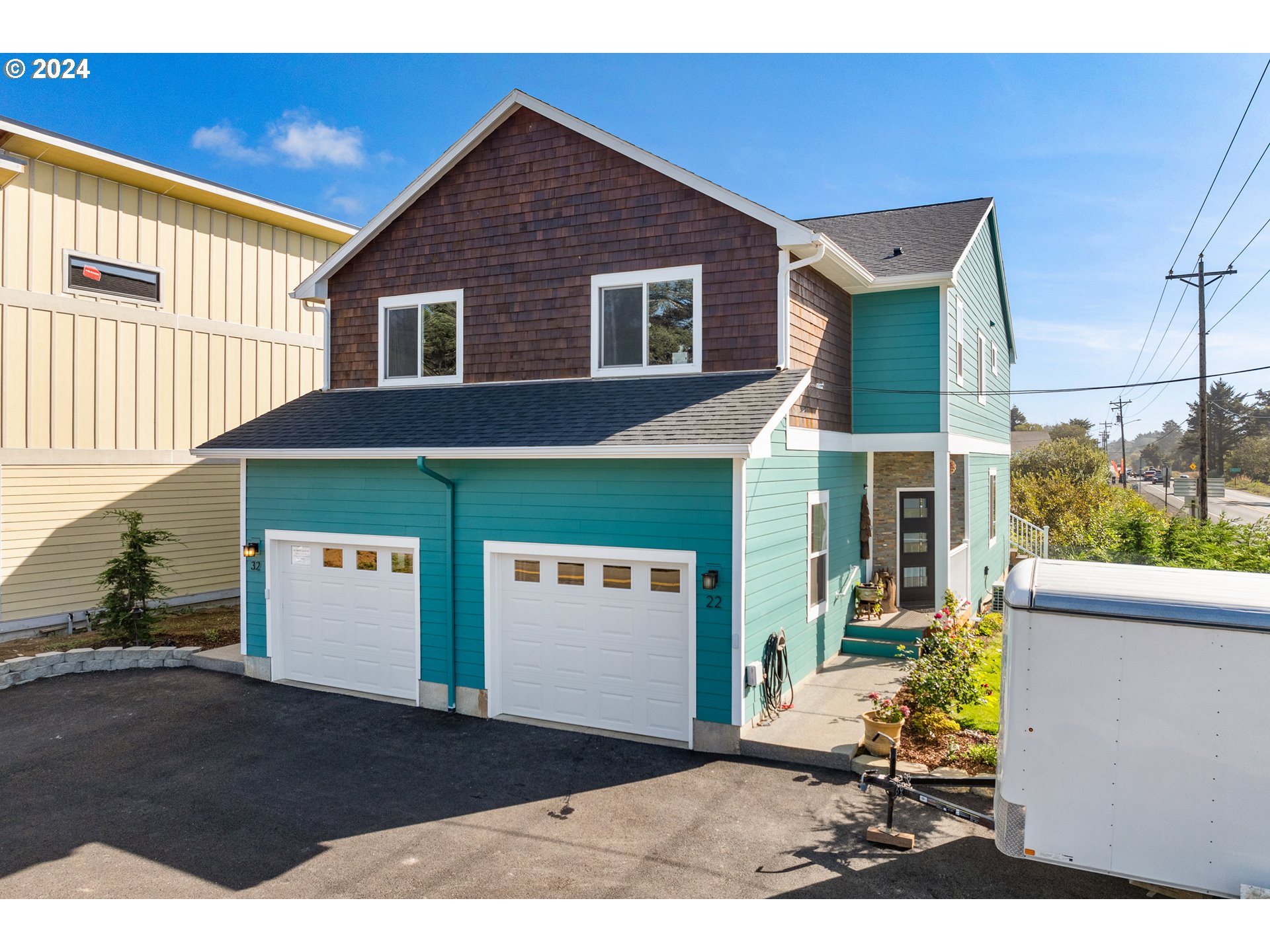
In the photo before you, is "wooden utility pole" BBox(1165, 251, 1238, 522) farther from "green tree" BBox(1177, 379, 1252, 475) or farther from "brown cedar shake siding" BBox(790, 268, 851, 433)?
"green tree" BBox(1177, 379, 1252, 475)

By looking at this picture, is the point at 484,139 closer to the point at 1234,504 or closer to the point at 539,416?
the point at 539,416

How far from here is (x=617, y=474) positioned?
8.56 metres

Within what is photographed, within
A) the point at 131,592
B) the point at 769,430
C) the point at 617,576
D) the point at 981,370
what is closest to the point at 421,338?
the point at 617,576

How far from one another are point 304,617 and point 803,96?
10648 millimetres

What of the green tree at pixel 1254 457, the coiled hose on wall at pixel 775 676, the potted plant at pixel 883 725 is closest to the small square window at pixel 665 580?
the coiled hose on wall at pixel 775 676

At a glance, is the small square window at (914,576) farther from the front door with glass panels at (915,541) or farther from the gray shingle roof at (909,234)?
the gray shingle roof at (909,234)

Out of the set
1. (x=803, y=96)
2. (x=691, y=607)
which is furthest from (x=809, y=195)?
(x=691, y=607)

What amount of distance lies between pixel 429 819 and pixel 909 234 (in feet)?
40.2

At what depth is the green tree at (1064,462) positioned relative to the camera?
30172 mm

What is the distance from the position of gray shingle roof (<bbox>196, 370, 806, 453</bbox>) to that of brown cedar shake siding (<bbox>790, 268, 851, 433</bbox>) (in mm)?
805

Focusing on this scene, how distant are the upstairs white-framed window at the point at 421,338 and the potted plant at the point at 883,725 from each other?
735cm

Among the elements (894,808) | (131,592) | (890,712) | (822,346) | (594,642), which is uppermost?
(822,346)

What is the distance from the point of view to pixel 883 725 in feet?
24.6

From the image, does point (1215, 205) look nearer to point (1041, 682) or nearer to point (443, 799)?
point (1041, 682)
